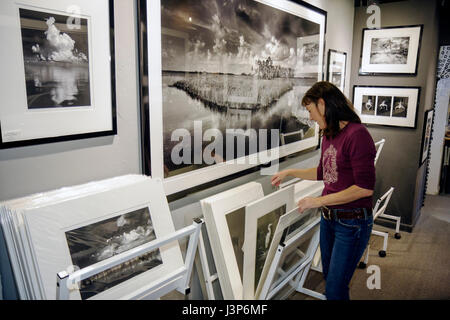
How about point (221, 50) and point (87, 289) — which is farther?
point (221, 50)

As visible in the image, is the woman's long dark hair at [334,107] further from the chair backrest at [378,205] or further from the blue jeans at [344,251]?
the chair backrest at [378,205]

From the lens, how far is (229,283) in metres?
1.72

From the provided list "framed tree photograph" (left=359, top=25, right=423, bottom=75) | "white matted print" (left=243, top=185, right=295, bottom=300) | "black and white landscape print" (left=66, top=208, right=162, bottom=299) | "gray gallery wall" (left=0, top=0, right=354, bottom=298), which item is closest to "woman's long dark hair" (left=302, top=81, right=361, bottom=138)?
"white matted print" (left=243, top=185, right=295, bottom=300)

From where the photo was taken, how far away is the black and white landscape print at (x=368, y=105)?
398 centimetres

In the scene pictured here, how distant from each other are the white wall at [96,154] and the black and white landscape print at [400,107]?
328 centimetres

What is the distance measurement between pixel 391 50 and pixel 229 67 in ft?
8.78

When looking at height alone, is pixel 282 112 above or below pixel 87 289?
above

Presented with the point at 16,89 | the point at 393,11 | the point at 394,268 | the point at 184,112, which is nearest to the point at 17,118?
the point at 16,89

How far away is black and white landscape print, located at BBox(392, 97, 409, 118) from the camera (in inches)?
150

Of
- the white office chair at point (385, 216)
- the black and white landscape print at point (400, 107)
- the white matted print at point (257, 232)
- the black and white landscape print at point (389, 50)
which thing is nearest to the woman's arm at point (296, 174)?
the white matted print at point (257, 232)

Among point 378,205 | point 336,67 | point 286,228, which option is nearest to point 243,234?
point 286,228

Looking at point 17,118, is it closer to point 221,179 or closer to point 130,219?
point 130,219

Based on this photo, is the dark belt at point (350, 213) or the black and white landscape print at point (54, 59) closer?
the black and white landscape print at point (54, 59)

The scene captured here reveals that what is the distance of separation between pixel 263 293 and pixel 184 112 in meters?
0.98
